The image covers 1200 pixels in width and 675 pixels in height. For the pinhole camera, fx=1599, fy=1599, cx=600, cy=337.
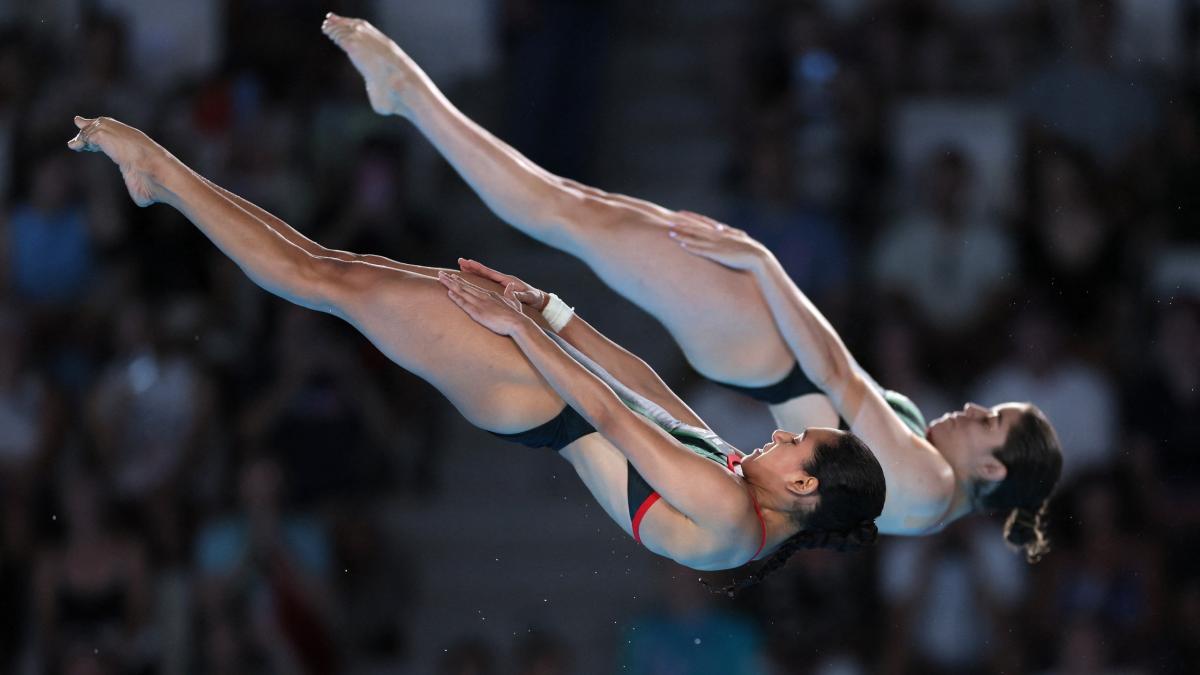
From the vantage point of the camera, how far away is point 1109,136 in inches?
299

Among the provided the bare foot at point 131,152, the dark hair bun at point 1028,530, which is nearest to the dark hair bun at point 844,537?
the dark hair bun at point 1028,530

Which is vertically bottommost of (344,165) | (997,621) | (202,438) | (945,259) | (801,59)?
(202,438)

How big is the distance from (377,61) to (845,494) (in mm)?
1923

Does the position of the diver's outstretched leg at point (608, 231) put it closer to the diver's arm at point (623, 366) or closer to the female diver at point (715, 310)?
the female diver at point (715, 310)

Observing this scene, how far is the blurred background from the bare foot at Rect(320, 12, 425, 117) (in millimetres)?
2570

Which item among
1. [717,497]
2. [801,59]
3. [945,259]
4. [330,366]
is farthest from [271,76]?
[717,497]

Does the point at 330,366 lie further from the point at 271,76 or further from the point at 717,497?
the point at 717,497

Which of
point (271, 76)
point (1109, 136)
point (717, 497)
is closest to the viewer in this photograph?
point (717, 497)

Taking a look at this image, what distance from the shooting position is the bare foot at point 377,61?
4.80 metres

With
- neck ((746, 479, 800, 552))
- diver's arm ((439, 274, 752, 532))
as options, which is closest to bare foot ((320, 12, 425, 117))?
diver's arm ((439, 274, 752, 532))

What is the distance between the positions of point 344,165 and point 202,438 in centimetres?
151

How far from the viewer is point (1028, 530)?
16.7ft

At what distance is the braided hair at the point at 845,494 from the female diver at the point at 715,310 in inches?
19.5

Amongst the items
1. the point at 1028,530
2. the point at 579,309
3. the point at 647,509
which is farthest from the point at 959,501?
the point at 579,309
